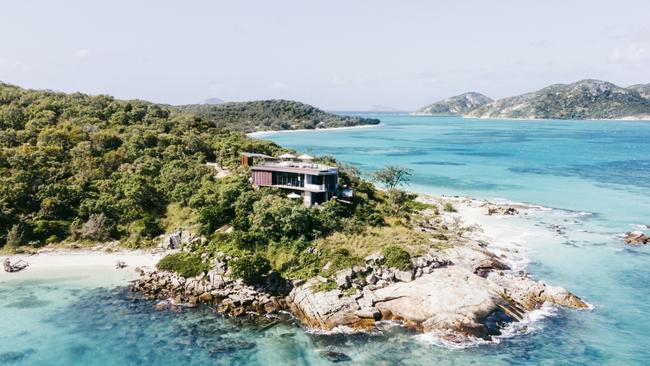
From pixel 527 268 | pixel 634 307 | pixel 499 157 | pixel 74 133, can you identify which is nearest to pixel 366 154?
pixel 499 157

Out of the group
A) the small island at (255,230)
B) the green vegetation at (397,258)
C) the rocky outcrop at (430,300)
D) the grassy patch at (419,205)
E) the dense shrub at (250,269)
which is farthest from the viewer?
the grassy patch at (419,205)

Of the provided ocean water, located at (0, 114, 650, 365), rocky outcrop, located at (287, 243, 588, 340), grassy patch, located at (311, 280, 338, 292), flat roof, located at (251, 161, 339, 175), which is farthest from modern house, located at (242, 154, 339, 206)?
ocean water, located at (0, 114, 650, 365)

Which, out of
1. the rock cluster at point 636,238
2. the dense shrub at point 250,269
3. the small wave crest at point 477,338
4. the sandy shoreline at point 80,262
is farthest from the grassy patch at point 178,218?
the rock cluster at point 636,238

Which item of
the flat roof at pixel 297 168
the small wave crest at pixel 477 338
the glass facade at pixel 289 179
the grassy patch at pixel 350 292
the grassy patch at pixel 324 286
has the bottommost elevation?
the small wave crest at pixel 477 338

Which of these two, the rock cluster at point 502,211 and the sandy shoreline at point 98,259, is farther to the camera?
the rock cluster at point 502,211

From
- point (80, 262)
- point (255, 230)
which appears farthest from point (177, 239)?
point (255, 230)

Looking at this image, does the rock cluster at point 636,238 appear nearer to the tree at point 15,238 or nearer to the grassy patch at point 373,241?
the grassy patch at point 373,241
